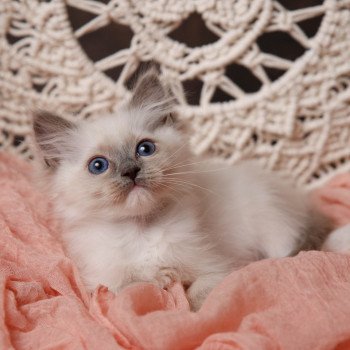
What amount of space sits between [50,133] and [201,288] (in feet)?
2.17

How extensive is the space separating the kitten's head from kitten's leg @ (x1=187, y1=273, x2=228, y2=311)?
0.25m

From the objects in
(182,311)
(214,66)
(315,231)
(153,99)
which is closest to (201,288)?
(182,311)

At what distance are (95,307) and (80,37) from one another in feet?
4.36

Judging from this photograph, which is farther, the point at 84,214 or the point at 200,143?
the point at 200,143

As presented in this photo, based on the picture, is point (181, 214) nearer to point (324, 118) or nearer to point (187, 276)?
point (187, 276)

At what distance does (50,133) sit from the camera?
1.63 m

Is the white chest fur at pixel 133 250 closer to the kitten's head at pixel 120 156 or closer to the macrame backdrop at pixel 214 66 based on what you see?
the kitten's head at pixel 120 156

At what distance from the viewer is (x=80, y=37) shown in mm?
2264

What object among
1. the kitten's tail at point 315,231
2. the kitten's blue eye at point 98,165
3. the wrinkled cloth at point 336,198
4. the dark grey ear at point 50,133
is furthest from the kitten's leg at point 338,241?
the dark grey ear at point 50,133

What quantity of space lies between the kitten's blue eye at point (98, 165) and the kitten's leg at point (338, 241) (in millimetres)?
765

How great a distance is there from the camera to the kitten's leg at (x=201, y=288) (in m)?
1.41

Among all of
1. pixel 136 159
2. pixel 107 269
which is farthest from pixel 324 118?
pixel 107 269

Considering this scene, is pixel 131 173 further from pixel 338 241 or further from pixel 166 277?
pixel 338 241

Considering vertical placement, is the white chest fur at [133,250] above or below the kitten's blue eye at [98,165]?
below
